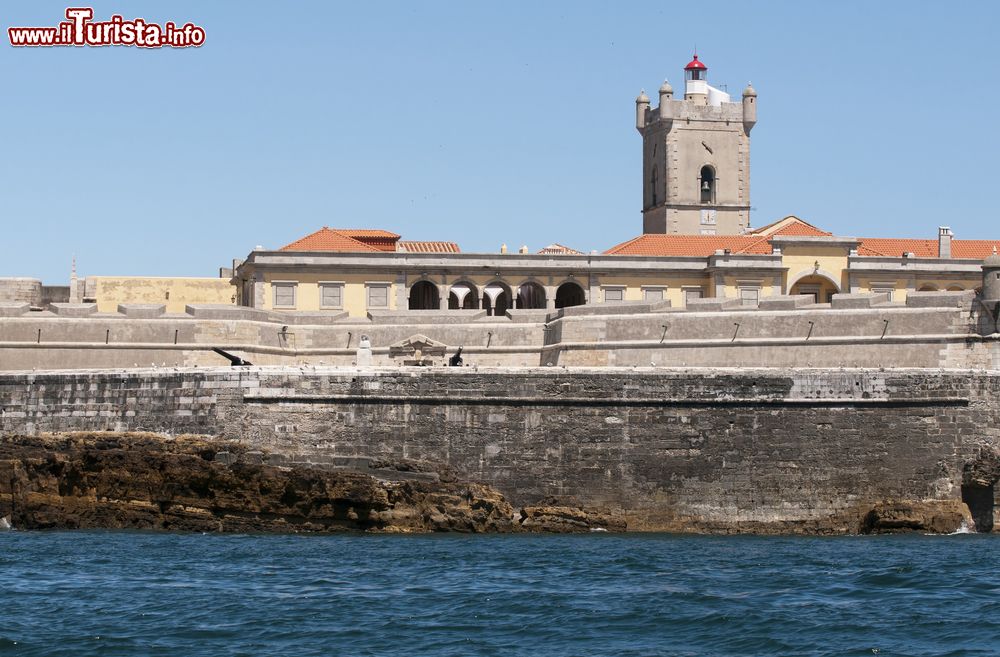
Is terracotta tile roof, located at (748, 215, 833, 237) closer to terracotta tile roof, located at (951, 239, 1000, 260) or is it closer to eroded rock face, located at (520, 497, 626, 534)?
terracotta tile roof, located at (951, 239, 1000, 260)

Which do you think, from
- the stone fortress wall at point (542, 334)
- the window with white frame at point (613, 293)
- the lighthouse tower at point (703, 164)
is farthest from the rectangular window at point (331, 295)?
the lighthouse tower at point (703, 164)

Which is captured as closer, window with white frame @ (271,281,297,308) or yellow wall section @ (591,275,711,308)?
window with white frame @ (271,281,297,308)

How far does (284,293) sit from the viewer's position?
54531mm

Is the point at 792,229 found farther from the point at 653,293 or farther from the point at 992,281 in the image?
the point at 992,281

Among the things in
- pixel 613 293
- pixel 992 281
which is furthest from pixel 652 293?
pixel 992 281

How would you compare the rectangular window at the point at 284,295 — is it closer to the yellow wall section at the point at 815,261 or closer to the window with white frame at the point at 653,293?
the window with white frame at the point at 653,293

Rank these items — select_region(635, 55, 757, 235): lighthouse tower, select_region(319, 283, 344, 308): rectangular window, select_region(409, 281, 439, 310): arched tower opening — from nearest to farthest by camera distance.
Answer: select_region(319, 283, 344, 308): rectangular window → select_region(409, 281, 439, 310): arched tower opening → select_region(635, 55, 757, 235): lighthouse tower

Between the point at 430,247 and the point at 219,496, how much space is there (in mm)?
23858

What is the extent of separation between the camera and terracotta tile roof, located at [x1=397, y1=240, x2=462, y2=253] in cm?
5784

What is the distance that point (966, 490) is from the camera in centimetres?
3691

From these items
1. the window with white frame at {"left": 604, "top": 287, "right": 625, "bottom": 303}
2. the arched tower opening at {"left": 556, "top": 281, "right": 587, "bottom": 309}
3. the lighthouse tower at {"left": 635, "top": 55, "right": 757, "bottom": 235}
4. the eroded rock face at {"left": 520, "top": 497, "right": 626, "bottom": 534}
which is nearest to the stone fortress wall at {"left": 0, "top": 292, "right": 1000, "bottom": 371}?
the window with white frame at {"left": 604, "top": 287, "right": 625, "bottom": 303}

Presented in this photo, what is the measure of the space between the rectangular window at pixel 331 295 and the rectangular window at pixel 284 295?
2.95 ft

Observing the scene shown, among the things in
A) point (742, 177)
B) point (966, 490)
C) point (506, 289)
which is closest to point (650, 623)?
point (966, 490)

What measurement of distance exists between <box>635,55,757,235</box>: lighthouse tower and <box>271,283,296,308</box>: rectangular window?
18.4 meters
